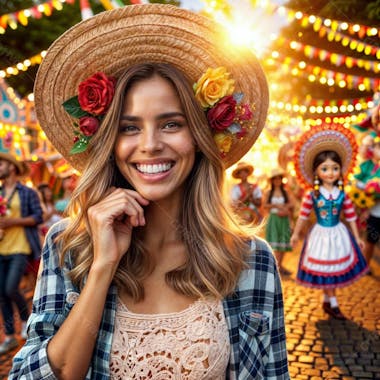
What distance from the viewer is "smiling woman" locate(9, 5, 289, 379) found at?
1.51 m

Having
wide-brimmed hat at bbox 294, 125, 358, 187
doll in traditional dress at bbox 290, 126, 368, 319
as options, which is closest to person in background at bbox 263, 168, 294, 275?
doll in traditional dress at bbox 290, 126, 368, 319

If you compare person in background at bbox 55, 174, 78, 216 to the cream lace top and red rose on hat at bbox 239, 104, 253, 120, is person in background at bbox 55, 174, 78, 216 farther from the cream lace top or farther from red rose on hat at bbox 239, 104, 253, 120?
the cream lace top

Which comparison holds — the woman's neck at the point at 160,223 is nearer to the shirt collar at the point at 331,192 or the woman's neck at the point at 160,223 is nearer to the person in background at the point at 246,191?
the shirt collar at the point at 331,192

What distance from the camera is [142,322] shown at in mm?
1560

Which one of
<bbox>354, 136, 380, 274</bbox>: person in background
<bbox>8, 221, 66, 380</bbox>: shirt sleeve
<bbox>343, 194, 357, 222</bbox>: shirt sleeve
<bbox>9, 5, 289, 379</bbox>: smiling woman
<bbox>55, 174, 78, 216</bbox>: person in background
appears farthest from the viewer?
<bbox>55, 174, 78, 216</bbox>: person in background

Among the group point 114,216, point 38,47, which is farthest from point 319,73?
point 38,47

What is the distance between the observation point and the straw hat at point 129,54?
5.72 feet

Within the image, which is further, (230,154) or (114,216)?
(230,154)

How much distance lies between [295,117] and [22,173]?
1028cm

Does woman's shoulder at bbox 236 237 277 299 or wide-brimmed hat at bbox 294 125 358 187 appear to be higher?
wide-brimmed hat at bbox 294 125 358 187

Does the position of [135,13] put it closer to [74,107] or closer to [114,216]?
[74,107]

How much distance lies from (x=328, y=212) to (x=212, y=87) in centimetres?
414

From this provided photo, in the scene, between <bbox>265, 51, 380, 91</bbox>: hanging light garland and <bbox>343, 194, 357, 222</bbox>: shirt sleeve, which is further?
<bbox>265, 51, 380, 91</bbox>: hanging light garland

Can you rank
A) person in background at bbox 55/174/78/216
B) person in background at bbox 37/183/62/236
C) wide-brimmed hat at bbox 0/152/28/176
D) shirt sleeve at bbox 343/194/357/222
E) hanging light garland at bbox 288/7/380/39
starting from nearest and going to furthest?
wide-brimmed hat at bbox 0/152/28/176, shirt sleeve at bbox 343/194/357/222, person in background at bbox 55/174/78/216, hanging light garland at bbox 288/7/380/39, person in background at bbox 37/183/62/236
